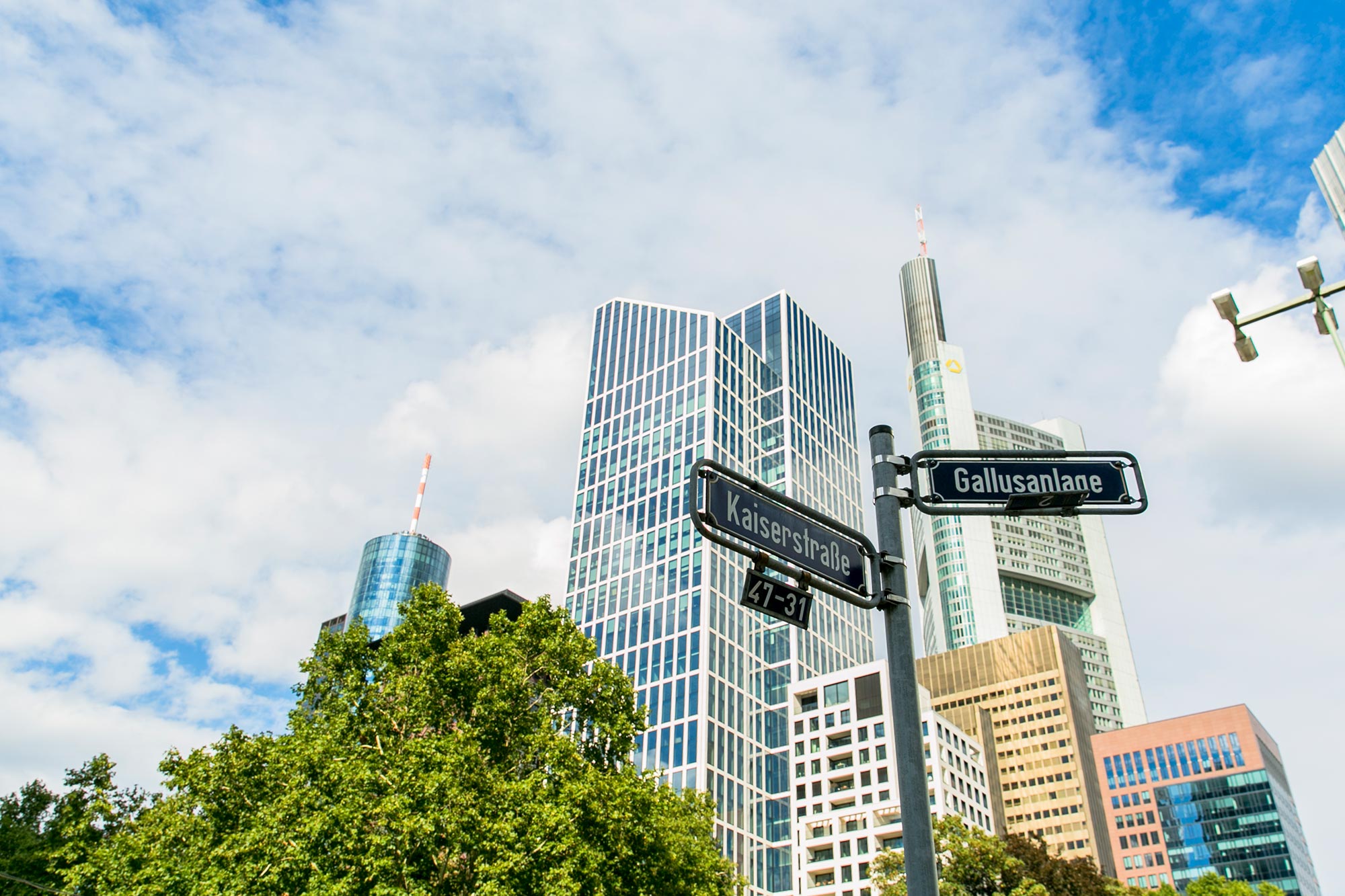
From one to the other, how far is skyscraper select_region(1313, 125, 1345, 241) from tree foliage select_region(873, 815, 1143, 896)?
35793mm

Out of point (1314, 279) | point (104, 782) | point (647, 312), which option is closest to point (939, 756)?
point (647, 312)

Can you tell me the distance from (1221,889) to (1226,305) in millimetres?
53462

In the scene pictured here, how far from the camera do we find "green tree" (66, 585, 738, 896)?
62.1 feet

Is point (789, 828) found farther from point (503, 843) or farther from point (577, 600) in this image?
point (503, 843)

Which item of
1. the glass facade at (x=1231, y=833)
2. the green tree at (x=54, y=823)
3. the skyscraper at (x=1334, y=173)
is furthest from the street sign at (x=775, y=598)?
the glass facade at (x=1231, y=833)

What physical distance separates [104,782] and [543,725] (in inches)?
839

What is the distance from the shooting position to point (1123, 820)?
413ft

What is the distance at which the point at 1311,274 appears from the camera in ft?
35.2

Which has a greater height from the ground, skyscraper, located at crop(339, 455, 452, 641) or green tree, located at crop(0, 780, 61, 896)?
skyscraper, located at crop(339, 455, 452, 641)

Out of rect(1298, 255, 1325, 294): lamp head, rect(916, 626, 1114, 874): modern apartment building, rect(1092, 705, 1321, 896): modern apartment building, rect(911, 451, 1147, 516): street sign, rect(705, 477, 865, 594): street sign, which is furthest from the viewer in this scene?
rect(916, 626, 1114, 874): modern apartment building

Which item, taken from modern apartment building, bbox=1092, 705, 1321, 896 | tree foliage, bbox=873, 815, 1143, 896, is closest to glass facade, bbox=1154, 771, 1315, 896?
modern apartment building, bbox=1092, 705, 1321, 896

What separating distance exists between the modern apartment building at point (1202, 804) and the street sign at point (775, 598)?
13568cm

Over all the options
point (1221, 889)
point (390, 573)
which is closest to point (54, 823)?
point (1221, 889)

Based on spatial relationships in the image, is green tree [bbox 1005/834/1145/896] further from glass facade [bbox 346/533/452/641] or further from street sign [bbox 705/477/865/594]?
glass facade [bbox 346/533/452/641]
